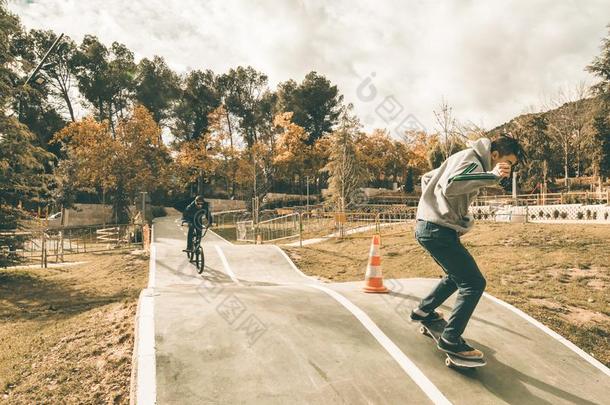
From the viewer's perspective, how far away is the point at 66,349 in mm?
4695

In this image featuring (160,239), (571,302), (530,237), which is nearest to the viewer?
(571,302)

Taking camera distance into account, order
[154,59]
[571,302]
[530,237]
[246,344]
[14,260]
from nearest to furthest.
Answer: [246,344] → [571,302] → [14,260] → [530,237] → [154,59]

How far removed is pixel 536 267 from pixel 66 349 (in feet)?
33.6

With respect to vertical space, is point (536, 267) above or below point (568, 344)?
above

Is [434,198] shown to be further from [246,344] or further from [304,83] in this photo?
[304,83]

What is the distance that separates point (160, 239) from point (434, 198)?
76.2 ft

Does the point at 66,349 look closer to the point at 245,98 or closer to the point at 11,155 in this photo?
the point at 11,155

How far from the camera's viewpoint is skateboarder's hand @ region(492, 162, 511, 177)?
367 cm

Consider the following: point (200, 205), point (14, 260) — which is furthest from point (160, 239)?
point (200, 205)

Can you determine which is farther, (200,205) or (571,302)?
(200,205)

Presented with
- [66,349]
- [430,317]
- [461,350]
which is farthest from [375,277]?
[66,349]

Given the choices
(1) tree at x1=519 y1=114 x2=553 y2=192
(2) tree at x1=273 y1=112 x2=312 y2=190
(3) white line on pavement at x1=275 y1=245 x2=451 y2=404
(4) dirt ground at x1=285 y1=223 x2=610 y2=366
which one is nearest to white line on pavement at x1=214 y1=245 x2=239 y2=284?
(4) dirt ground at x1=285 y1=223 x2=610 y2=366

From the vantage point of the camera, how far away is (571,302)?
7059 millimetres

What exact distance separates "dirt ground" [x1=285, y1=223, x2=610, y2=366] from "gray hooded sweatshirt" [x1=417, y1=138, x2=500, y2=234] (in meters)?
3.04
